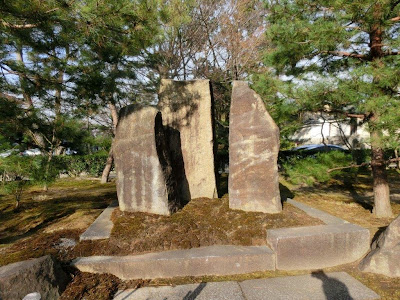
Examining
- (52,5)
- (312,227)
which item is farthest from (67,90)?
(312,227)

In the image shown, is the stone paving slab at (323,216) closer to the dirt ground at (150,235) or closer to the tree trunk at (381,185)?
the dirt ground at (150,235)

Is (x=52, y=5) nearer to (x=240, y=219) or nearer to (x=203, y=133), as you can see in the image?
(x=203, y=133)

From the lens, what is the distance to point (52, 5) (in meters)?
3.12

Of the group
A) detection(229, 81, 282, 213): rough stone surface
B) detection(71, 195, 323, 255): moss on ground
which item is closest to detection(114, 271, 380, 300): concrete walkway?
detection(71, 195, 323, 255): moss on ground

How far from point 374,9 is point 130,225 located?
426 cm

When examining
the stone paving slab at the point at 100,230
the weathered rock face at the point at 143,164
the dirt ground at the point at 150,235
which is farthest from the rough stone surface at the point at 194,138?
the stone paving slab at the point at 100,230

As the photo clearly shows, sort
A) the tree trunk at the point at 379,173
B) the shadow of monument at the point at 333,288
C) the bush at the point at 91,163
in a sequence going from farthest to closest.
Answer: the bush at the point at 91,163 < the tree trunk at the point at 379,173 < the shadow of monument at the point at 333,288

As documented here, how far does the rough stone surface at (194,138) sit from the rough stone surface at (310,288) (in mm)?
1957

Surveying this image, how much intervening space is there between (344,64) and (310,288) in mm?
4370

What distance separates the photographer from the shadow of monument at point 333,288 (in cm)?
225

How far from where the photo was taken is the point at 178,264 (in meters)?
2.64

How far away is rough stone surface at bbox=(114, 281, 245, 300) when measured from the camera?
229 centimetres

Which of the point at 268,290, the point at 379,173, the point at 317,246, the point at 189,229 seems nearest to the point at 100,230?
the point at 189,229

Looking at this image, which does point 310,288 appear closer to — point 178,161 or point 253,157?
point 253,157
